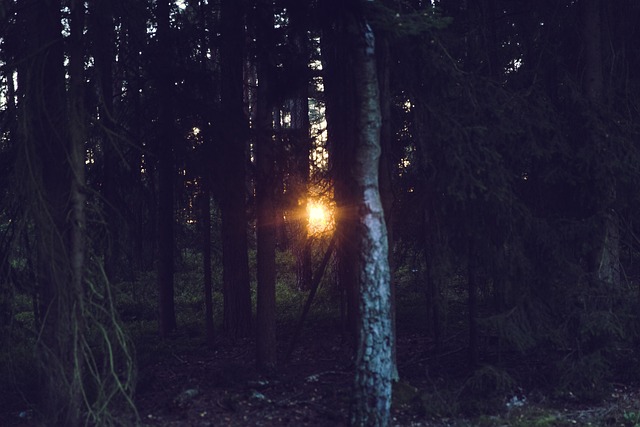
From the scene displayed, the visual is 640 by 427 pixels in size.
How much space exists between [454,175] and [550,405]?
11.8 feet

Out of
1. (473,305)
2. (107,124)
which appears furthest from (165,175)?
(473,305)

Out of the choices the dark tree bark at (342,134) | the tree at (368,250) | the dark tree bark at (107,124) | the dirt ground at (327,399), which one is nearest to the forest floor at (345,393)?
the dirt ground at (327,399)

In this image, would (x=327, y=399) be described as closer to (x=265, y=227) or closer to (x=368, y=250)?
(x=368, y=250)

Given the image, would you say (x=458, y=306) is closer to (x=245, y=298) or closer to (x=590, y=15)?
(x=245, y=298)

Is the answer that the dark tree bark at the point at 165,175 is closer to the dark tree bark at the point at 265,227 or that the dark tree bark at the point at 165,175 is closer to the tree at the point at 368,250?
the dark tree bark at the point at 265,227

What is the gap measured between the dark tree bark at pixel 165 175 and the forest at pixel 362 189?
2.6 inches

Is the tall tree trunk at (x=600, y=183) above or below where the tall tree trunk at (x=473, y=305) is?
above

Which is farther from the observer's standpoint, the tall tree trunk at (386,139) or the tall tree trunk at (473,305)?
the tall tree trunk at (473,305)

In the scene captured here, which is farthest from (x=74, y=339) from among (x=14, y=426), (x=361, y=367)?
(x=361, y=367)

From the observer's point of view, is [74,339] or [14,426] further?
[14,426]

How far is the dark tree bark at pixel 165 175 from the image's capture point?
35.9ft

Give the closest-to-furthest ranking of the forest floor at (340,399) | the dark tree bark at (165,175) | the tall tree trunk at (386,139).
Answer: the forest floor at (340,399) → the tall tree trunk at (386,139) → the dark tree bark at (165,175)

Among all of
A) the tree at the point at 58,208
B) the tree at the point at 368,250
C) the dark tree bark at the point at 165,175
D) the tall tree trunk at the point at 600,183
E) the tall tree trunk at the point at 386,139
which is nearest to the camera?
the tree at the point at 58,208

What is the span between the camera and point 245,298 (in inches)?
557
